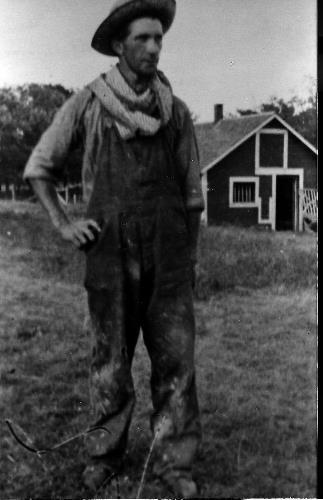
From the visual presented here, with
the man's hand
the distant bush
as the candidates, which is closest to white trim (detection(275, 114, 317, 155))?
the distant bush

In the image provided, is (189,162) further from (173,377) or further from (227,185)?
(173,377)

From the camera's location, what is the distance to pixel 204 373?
3420mm

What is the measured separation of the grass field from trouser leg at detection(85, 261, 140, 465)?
0.15 meters

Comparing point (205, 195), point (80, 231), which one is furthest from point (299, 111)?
point (80, 231)

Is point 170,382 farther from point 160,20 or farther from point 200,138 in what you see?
point 160,20

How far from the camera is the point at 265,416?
344cm

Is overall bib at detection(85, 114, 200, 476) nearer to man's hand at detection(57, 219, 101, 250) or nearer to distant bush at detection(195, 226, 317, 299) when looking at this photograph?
man's hand at detection(57, 219, 101, 250)

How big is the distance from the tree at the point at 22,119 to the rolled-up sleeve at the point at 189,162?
1.67ft

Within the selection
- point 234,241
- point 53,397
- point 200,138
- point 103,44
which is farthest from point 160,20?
point 53,397

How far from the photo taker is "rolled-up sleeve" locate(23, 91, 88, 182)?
9.96ft

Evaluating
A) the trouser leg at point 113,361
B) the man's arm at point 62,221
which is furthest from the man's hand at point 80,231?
the trouser leg at point 113,361

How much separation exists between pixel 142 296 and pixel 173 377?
0.41 meters

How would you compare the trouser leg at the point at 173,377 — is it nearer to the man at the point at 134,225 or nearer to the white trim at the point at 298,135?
the man at the point at 134,225

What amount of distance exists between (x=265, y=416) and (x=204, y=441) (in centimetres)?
34
